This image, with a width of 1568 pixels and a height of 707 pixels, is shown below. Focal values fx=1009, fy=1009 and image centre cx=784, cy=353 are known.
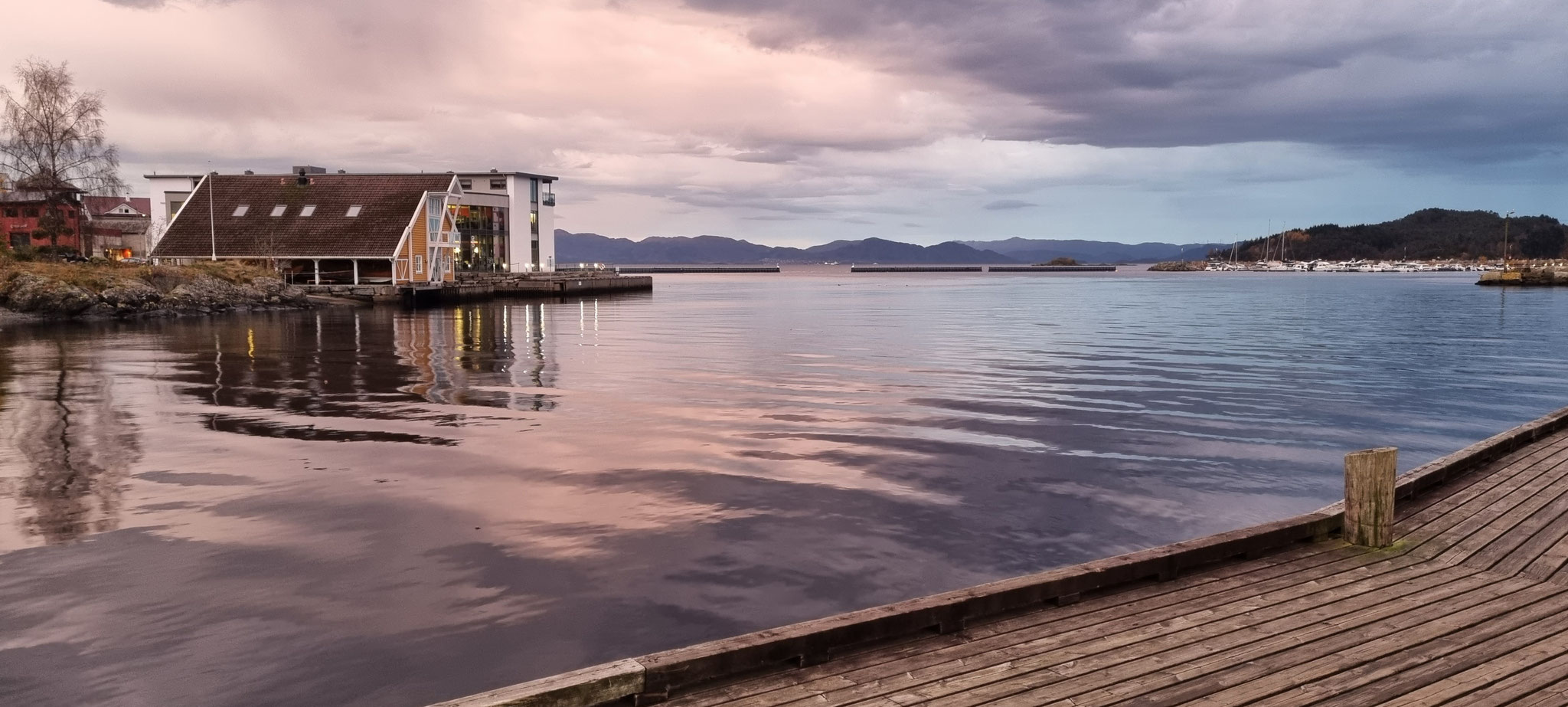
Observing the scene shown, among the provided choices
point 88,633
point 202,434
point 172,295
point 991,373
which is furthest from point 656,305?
point 88,633

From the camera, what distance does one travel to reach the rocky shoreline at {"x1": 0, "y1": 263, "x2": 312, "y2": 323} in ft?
165

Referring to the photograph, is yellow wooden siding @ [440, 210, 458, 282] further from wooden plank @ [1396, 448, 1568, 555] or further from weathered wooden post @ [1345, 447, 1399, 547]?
weathered wooden post @ [1345, 447, 1399, 547]

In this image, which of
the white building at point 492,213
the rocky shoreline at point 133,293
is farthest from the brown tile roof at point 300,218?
the white building at point 492,213

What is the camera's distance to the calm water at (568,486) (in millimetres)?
9195

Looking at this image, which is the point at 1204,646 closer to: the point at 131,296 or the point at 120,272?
the point at 131,296

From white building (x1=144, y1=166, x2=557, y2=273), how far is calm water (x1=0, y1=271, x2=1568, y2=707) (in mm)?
62791

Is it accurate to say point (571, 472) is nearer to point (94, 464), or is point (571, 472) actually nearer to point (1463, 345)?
point (94, 464)

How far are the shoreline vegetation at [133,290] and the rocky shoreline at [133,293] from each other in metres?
0.04

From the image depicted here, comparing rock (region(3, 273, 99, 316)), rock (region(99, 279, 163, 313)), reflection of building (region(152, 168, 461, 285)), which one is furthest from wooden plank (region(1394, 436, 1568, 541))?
reflection of building (region(152, 168, 461, 285))

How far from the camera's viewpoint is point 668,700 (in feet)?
19.8

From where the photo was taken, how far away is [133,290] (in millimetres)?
55906

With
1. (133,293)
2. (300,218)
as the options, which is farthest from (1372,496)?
(300,218)

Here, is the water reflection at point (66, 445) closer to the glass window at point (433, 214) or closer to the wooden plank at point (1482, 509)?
the wooden plank at point (1482, 509)

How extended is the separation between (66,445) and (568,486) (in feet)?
32.7
